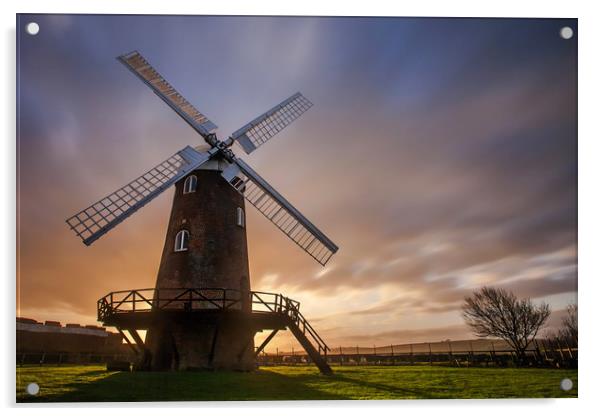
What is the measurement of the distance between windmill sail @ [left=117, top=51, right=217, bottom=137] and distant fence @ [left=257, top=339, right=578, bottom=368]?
4671mm

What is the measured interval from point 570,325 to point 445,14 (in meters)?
4.91

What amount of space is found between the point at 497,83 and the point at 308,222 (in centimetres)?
391

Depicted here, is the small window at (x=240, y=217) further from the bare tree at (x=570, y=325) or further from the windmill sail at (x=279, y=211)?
the bare tree at (x=570, y=325)

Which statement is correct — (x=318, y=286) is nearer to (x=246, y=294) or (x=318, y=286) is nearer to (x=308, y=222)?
(x=308, y=222)

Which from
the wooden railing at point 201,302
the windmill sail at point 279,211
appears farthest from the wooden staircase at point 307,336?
the windmill sail at point 279,211

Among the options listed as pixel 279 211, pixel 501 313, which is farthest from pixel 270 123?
pixel 501 313

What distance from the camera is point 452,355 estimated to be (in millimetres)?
9828

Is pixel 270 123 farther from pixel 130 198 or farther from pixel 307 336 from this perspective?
pixel 307 336

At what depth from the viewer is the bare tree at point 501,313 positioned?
25.6ft

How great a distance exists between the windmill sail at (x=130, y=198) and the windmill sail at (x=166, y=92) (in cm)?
56

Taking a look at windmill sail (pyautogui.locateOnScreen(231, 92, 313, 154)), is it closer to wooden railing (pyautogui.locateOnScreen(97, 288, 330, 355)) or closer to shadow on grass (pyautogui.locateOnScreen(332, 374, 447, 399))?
wooden railing (pyautogui.locateOnScreen(97, 288, 330, 355))

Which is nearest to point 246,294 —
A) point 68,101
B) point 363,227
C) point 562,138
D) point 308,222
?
point 308,222

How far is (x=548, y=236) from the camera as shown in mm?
7668

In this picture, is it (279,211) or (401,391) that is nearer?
(401,391)
